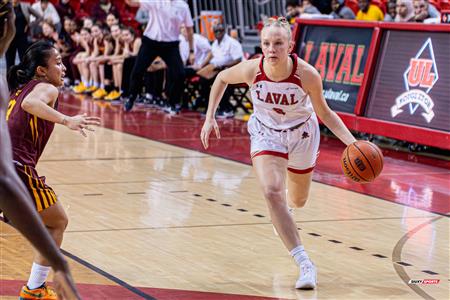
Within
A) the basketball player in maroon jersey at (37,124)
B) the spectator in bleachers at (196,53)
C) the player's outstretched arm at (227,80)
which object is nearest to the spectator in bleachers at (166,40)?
the spectator in bleachers at (196,53)

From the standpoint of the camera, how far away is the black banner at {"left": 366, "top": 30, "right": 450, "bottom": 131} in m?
11.6

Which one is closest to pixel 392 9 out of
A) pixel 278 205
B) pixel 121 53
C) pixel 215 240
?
pixel 121 53

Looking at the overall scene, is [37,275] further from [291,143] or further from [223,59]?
[223,59]

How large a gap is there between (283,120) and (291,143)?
0.53ft

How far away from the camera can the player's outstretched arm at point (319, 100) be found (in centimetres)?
619

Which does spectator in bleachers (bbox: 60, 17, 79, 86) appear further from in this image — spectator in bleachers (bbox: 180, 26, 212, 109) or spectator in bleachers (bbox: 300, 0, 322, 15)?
spectator in bleachers (bbox: 300, 0, 322, 15)

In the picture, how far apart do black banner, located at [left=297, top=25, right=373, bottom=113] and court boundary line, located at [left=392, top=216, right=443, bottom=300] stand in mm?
4902

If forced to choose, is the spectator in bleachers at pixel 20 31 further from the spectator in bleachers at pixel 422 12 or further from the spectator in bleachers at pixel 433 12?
the spectator in bleachers at pixel 422 12

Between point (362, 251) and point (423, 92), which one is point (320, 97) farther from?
point (423, 92)

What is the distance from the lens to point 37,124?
18.2ft

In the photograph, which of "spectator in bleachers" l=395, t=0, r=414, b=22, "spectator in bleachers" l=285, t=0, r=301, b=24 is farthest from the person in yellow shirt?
"spectator in bleachers" l=285, t=0, r=301, b=24

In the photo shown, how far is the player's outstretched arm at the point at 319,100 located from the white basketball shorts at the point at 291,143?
0.59 ft

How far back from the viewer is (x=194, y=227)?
7.86 metres

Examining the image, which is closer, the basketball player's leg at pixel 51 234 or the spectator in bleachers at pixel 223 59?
the basketball player's leg at pixel 51 234
